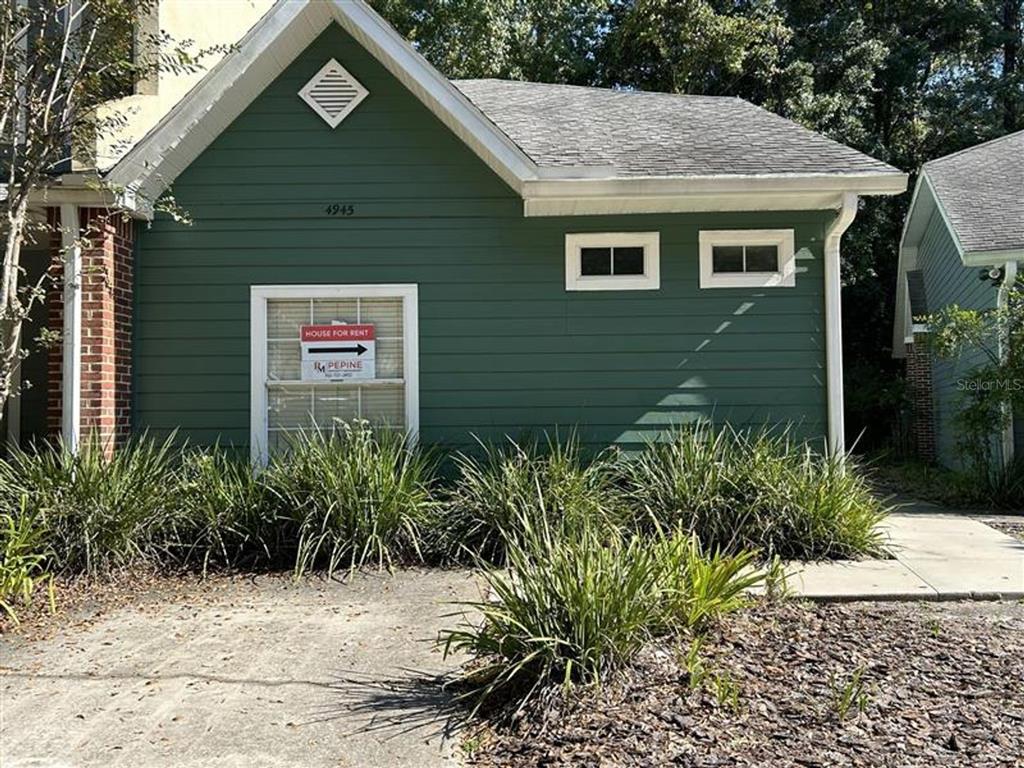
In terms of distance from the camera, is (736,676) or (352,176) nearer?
(736,676)

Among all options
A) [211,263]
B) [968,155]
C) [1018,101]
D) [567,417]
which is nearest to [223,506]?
[211,263]

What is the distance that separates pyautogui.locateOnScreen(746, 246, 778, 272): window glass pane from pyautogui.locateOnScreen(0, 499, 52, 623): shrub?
6.33 metres

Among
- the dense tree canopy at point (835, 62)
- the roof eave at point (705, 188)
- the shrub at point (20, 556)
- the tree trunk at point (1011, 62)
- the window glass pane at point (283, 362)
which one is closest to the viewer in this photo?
the shrub at point (20, 556)

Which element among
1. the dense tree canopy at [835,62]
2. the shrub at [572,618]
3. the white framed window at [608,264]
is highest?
the dense tree canopy at [835,62]

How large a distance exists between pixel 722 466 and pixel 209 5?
681 centimetres

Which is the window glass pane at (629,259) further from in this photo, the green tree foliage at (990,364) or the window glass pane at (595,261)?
the green tree foliage at (990,364)

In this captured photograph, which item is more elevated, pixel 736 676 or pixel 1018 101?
pixel 1018 101

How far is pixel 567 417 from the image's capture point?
7.72 m

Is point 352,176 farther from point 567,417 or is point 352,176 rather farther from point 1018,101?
point 1018,101

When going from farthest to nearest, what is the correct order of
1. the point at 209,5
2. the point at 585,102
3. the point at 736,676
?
the point at 585,102, the point at 209,5, the point at 736,676

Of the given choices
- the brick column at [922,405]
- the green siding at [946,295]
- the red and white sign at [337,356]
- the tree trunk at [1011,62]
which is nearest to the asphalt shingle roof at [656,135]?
the red and white sign at [337,356]

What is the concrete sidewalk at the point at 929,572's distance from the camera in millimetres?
5367

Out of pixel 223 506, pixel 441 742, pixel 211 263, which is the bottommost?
pixel 441 742

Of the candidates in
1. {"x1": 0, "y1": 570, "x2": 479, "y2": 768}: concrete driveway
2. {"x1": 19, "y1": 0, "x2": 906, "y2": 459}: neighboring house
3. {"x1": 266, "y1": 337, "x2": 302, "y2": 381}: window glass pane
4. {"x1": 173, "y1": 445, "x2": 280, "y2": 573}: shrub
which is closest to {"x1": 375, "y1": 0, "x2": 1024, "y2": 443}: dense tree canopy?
{"x1": 19, "y1": 0, "x2": 906, "y2": 459}: neighboring house
